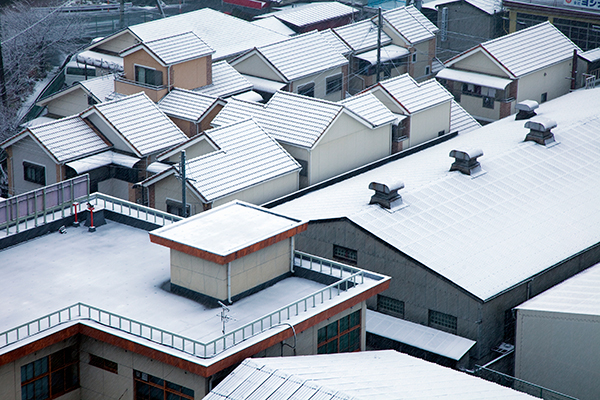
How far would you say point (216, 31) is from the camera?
250 feet

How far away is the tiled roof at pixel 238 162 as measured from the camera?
155ft

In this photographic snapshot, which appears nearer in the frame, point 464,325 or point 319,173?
point 464,325

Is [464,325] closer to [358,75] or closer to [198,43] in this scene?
[198,43]

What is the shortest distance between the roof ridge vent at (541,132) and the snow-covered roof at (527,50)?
42.8 feet

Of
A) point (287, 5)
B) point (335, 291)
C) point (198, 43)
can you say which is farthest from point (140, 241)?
point (287, 5)

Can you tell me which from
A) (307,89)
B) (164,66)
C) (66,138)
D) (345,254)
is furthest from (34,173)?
(307,89)

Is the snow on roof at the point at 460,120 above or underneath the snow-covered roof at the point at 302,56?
underneath

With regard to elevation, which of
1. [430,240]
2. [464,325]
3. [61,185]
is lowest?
[464,325]

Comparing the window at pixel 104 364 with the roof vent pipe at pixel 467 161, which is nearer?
the window at pixel 104 364

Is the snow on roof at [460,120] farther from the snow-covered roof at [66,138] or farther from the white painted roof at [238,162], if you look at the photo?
the snow-covered roof at [66,138]

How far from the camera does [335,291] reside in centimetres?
3484

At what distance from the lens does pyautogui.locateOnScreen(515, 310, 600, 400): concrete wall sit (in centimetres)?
3691

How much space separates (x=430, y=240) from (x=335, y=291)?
940 cm

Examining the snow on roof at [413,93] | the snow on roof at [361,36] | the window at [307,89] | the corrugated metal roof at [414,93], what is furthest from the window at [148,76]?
the snow on roof at [361,36]
